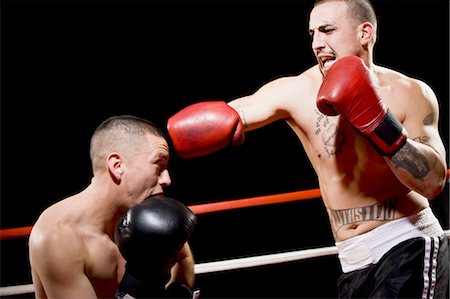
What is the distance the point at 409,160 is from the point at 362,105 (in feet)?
0.60

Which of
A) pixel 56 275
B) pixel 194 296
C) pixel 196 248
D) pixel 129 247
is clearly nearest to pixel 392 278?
pixel 194 296

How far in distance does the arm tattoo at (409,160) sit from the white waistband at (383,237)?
0.17 metres

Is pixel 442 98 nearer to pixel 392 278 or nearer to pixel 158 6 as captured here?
pixel 158 6

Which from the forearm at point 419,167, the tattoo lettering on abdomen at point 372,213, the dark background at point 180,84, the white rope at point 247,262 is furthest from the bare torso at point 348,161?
the dark background at point 180,84

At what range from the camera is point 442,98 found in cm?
451

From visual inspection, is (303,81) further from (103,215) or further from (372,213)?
(103,215)

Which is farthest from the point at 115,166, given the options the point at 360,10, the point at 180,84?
the point at 180,84

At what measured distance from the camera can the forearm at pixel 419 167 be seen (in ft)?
4.32

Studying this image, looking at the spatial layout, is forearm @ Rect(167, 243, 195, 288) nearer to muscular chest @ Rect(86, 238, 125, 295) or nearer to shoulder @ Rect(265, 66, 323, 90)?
muscular chest @ Rect(86, 238, 125, 295)

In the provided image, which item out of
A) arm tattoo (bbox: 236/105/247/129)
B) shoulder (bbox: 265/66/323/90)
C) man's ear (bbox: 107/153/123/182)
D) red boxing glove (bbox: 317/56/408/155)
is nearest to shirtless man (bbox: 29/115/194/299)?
man's ear (bbox: 107/153/123/182)

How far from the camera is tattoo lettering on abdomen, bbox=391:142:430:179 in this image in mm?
1314

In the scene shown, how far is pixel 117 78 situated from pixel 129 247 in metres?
3.32

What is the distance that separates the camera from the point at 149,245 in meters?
1.22

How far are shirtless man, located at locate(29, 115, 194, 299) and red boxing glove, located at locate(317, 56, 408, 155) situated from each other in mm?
527
